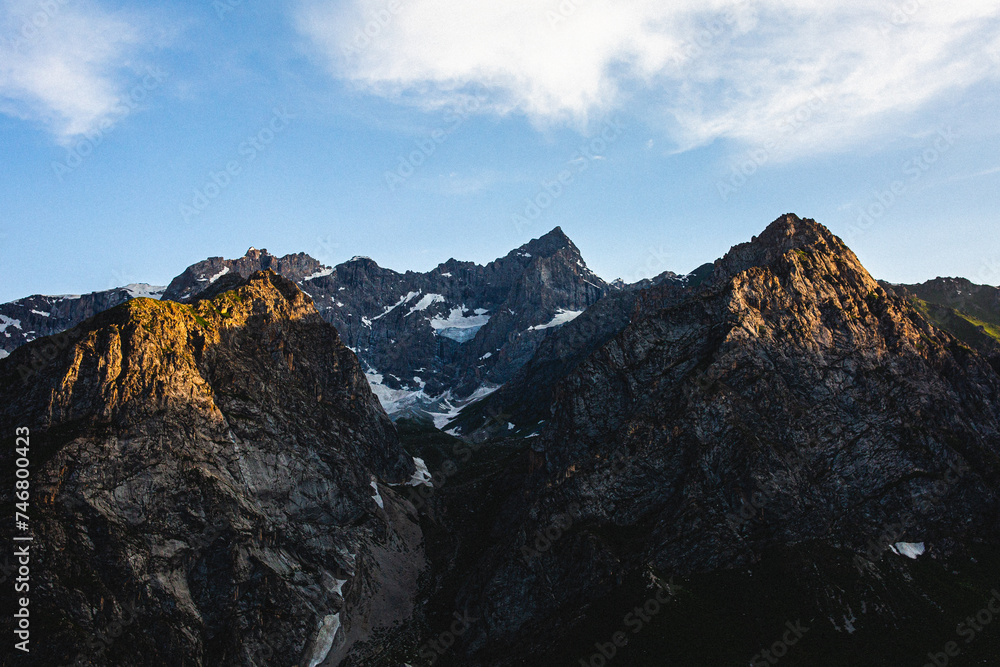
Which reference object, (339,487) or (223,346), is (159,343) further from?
(339,487)

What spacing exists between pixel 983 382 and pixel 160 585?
7571 inches

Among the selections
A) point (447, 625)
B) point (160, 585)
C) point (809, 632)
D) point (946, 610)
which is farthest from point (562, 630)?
point (160, 585)

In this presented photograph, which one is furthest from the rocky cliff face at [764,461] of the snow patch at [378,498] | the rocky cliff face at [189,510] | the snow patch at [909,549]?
the snow patch at [378,498]

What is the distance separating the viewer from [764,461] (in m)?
130

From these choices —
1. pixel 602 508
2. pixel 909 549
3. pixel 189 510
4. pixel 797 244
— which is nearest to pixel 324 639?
pixel 189 510

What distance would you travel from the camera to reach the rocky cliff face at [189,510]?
106812 mm

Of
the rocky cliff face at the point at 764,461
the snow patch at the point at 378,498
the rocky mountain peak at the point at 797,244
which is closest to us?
the rocky cliff face at the point at 764,461

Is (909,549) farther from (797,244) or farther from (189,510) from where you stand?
(189,510)

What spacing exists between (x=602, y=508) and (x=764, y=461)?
37005 millimetres

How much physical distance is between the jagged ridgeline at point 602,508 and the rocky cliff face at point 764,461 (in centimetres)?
52

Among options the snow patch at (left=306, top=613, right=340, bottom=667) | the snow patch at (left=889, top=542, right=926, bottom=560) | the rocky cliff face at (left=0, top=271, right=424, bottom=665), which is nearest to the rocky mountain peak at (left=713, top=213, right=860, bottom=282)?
the snow patch at (left=889, top=542, right=926, bottom=560)

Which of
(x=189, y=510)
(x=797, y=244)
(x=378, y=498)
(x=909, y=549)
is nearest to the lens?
(x=909, y=549)

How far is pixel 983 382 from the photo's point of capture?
15238 cm

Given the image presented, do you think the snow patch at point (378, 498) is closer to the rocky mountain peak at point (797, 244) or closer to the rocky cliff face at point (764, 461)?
the rocky cliff face at point (764, 461)
